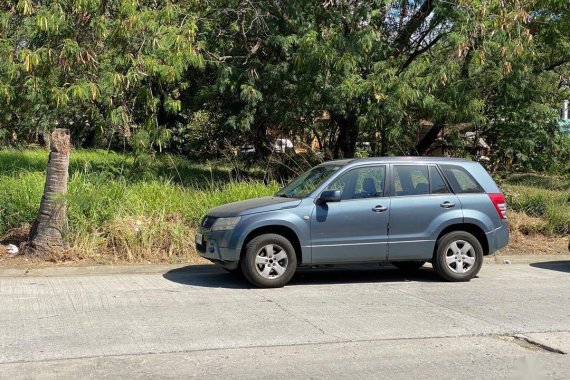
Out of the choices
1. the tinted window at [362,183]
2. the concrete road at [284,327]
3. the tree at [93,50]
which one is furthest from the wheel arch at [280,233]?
the tree at [93,50]

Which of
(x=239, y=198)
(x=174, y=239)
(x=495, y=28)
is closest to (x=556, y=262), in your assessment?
(x=495, y=28)

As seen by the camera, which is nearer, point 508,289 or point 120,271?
point 508,289

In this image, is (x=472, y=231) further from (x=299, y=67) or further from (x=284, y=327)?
(x=299, y=67)

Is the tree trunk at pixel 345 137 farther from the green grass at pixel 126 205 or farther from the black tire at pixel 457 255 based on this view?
the black tire at pixel 457 255

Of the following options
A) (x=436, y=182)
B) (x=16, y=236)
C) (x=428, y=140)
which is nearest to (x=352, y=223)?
(x=436, y=182)

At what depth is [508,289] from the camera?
896 centimetres

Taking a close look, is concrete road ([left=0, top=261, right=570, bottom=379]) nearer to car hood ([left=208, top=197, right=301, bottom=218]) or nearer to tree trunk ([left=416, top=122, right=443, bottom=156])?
car hood ([left=208, top=197, right=301, bottom=218])

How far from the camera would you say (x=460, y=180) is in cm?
942

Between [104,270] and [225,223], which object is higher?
[225,223]

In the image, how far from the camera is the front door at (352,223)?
8734 millimetres

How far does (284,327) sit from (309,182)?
10.0 ft

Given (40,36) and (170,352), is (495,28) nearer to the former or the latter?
(40,36)

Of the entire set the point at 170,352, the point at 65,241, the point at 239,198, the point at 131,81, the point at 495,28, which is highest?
the point at 495,28

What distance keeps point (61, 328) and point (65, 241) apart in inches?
165
